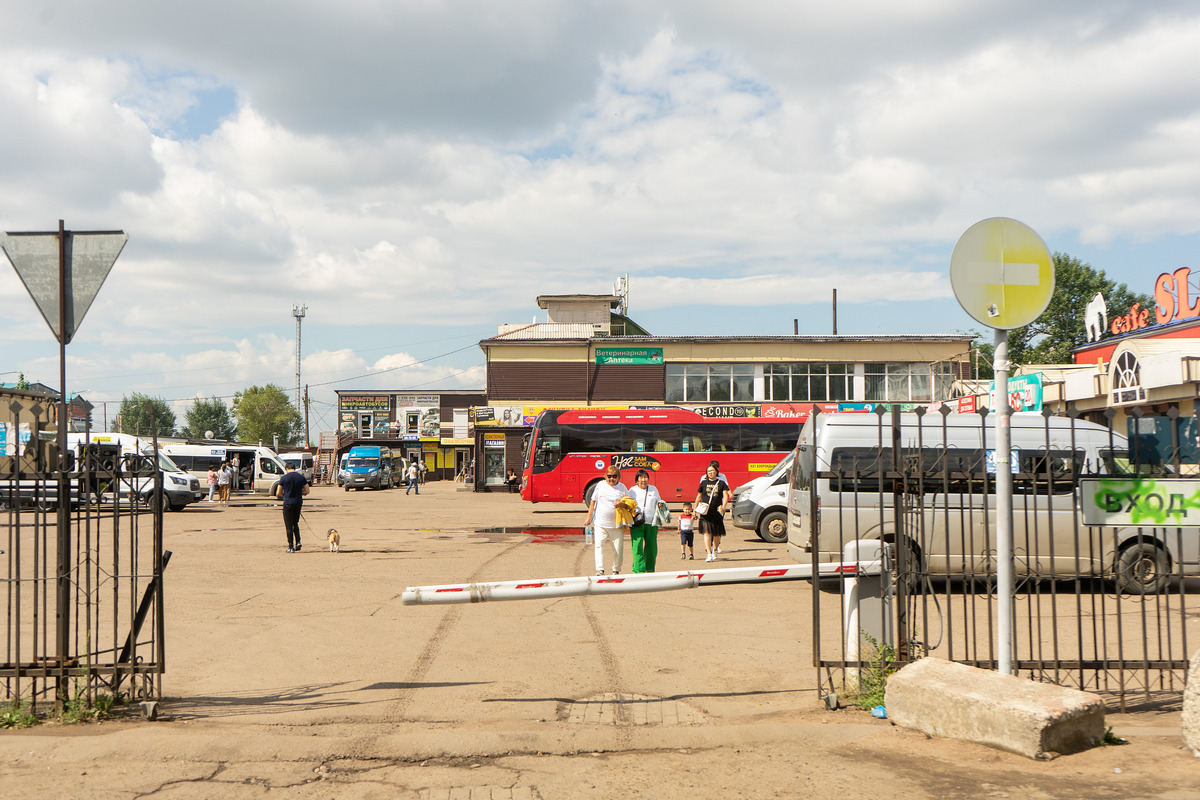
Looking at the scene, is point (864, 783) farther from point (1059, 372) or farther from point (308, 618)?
point (1059, 372)

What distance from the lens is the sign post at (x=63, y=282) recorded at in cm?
574

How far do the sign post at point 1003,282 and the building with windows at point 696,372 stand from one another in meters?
45.1

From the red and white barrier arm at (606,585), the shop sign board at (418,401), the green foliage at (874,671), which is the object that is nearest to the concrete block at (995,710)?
the green foliage at (874,671)

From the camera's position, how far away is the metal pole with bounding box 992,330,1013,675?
555 centimetres

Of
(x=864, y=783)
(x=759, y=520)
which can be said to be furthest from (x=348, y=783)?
(x=759, y=520)

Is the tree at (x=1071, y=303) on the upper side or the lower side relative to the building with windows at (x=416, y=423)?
upper

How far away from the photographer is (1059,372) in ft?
96.8

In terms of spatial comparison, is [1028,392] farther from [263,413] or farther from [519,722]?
[263,413]

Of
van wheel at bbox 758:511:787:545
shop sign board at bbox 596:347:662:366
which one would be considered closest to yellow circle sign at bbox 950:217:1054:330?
van wheel at bbox 758:511:787:545

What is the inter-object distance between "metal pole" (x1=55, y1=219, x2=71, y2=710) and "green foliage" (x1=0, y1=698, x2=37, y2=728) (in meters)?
0.17

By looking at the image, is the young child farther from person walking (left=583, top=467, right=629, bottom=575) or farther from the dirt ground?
the dirt ground

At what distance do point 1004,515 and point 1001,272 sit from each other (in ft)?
5.04

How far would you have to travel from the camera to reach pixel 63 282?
5793mm

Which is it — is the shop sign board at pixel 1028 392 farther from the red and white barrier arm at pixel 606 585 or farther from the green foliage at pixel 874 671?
the green foliage at pixel 874 671
